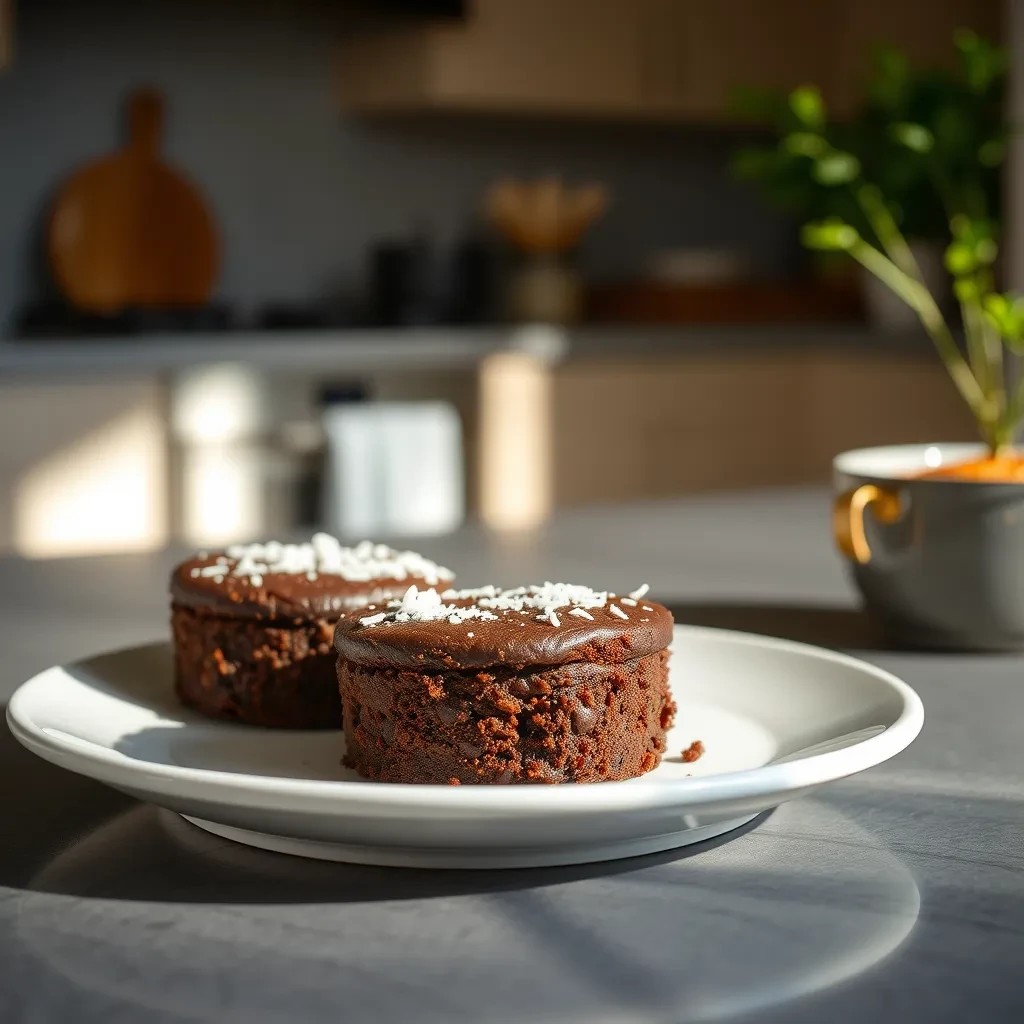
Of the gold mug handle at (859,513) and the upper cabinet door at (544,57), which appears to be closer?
the gold mug handle at (859,513)

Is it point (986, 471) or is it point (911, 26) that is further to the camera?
point (911, 26)

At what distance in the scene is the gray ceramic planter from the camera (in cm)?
96

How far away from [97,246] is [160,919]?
3.37 m

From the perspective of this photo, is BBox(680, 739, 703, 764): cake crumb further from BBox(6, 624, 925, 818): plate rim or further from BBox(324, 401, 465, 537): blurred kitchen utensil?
BBox(324, 401, 465, 537): blurred kitchen utensil

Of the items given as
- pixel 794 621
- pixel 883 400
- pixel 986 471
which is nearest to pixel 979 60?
pixel 986 471

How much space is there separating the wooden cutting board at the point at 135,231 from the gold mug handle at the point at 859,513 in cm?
284

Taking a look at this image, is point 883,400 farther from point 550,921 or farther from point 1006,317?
point 550,921

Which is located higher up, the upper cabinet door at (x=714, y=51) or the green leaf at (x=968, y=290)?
the upper cabinet door at (x=714, y=51)

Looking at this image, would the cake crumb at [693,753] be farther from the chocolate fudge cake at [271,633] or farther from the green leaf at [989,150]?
the green leaf at [989,150]

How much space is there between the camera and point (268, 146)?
4047 millimetres

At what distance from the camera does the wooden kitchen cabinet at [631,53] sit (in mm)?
3920

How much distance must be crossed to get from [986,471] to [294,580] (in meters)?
0.47

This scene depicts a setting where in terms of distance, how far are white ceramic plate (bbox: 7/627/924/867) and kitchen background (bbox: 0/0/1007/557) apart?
241 centimetres

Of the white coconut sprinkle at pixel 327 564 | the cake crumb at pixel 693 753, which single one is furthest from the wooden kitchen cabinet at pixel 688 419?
the cake crumb at pixel 693 753
